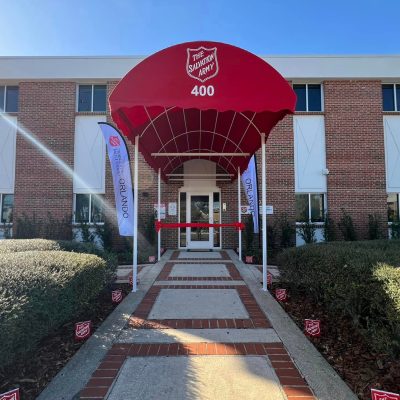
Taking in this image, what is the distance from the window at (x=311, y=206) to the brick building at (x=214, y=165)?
42 mm

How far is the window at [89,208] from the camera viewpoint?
13484 millimetres

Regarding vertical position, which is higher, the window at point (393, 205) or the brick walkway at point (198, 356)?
the window at point (393, 205)

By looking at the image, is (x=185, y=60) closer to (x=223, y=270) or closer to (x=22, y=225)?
(x=223, y=270)

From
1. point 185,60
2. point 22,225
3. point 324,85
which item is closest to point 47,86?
point 22,225

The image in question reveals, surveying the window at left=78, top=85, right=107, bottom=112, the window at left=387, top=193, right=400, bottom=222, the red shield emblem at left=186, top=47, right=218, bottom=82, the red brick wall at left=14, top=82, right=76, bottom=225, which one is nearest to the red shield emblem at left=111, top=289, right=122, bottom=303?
the red shield emblem at left=186, top=47, right=218, bottom=82

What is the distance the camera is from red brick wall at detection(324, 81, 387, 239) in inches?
524

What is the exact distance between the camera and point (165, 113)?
7371mm

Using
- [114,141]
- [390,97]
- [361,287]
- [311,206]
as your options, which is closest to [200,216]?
[311,206]

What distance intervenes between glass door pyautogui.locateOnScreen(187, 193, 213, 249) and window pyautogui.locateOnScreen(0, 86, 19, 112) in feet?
28.0

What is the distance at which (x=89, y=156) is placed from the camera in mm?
13602

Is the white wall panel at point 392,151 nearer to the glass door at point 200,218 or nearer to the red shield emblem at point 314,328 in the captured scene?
the glass door at point 200,218

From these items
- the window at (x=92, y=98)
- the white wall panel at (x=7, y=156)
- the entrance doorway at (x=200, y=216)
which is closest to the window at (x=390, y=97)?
the entrance doorway at (x=200, y=216)

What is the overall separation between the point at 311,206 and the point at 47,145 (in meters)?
11.3

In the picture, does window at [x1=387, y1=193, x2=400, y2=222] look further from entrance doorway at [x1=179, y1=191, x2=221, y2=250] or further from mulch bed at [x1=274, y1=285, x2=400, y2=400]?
mulch bed at [x1=274, y1=285, x2=400, y2=400]
